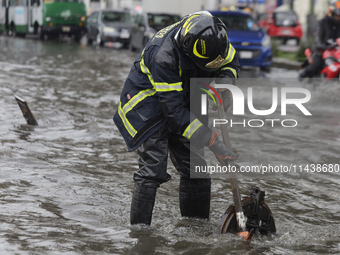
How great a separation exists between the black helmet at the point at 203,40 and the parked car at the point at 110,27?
1981cm

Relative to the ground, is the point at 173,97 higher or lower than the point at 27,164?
higher

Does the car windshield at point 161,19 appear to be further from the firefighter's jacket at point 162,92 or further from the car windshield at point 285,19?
the firefighter's jacket at point 162,92

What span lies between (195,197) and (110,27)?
65.0 ft

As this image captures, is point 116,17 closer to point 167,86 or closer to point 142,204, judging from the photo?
point 142,204

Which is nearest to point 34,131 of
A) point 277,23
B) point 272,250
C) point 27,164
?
point 27,164

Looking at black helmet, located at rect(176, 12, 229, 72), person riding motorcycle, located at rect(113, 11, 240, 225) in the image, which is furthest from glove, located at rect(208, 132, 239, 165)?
black helmet, located at rect(176, 12, 229, 72)

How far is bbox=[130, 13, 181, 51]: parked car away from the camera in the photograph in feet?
64.7

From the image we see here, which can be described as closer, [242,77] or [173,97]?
[173,97]

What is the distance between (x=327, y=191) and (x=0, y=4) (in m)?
28.0

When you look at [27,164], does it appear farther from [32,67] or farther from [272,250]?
[32,67]

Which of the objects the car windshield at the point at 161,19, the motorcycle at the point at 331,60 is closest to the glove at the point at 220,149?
the motorcycle at the point at 331,60

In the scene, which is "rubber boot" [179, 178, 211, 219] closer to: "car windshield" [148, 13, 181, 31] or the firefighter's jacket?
the firefighter's jacket

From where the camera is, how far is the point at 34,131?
303 inches

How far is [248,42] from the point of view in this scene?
1548 centimetres
